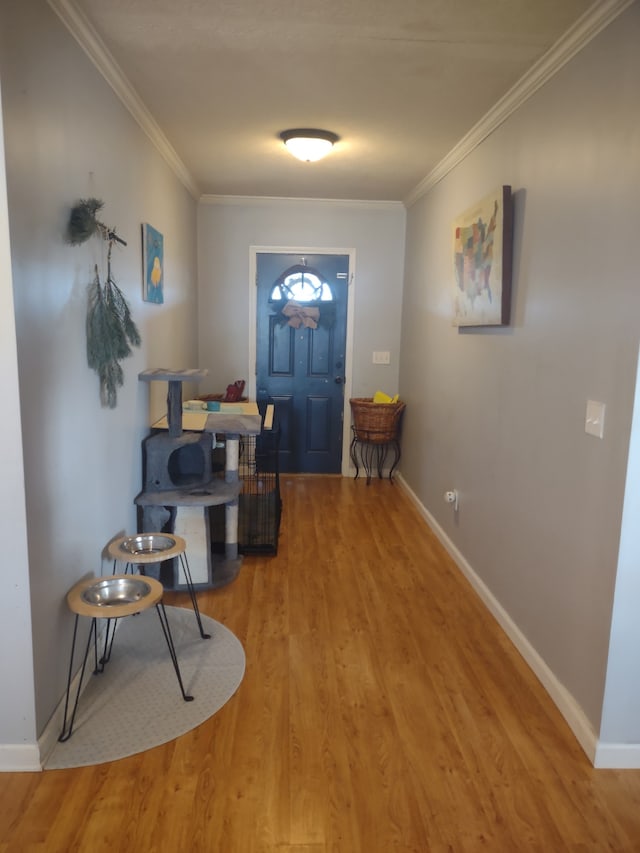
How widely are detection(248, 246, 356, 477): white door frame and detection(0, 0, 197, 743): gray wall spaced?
7.76 feet

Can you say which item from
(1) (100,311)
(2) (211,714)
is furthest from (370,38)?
(2) (211,714)

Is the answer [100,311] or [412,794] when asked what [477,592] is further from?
[100,311]

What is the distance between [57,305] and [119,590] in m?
1.03

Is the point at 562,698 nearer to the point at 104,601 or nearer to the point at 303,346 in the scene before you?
the point at 104,601

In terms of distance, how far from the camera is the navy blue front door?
515cm

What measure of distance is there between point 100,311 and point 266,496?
1.93 meters

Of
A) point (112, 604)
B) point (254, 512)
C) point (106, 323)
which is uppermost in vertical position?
point (106, 323)

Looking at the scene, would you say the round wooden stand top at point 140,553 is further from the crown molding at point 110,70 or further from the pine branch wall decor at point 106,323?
the crown molding at point 110,70

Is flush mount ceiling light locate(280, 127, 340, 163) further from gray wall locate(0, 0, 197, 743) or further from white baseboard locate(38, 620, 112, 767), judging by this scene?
white baseboard locate(38, 620, 112, 767)

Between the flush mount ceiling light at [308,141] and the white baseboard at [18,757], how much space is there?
303 centimetres

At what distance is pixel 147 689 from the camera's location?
7.27 ft

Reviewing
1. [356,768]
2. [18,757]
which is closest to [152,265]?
[18,757]

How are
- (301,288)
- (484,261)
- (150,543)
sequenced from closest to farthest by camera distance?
(150,543), (484,261), (301,288)

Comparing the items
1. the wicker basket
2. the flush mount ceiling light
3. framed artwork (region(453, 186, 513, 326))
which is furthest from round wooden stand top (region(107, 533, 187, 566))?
the wicker basket
